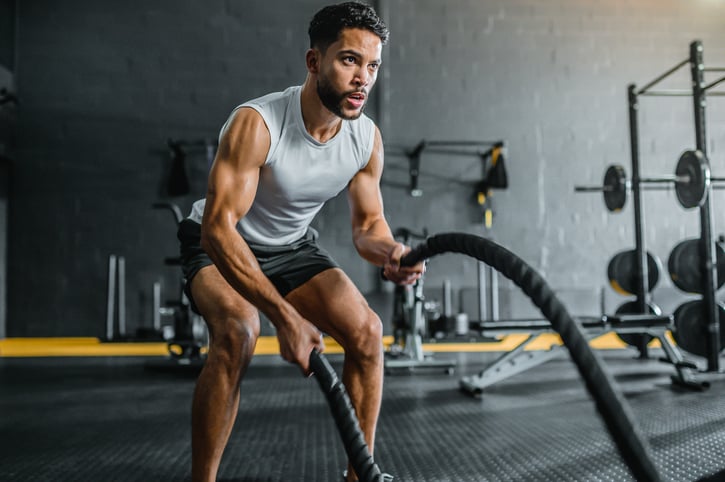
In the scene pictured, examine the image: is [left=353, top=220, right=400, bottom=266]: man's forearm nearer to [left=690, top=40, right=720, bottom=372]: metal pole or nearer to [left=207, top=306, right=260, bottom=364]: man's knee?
[left=207, top=306, right=260, bottom=364]: man's knee

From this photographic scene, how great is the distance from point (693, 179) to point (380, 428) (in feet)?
8.23

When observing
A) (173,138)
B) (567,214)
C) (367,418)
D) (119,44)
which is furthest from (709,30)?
(367,418)

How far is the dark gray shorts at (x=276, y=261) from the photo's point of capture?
5.91ft

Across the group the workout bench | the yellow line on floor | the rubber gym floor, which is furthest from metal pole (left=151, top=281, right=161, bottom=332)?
the workout bench

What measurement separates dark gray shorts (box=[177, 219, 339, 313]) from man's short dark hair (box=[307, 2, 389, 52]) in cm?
61

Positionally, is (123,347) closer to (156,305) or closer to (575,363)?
(156,305)

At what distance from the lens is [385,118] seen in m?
6.46

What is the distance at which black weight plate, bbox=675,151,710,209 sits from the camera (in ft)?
11.7

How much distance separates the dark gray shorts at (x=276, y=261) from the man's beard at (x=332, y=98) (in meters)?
0.47

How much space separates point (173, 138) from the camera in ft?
20.6

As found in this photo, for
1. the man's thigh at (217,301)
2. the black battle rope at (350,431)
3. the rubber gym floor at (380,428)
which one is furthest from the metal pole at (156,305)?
the black battle rope at (350,431)

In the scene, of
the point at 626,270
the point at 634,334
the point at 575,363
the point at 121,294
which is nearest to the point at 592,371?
the point at 575,363

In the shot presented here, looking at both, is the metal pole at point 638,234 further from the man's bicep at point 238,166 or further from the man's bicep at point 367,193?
the man's bicep at point 238,166

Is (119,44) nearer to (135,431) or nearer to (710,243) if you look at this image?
(135,431)
